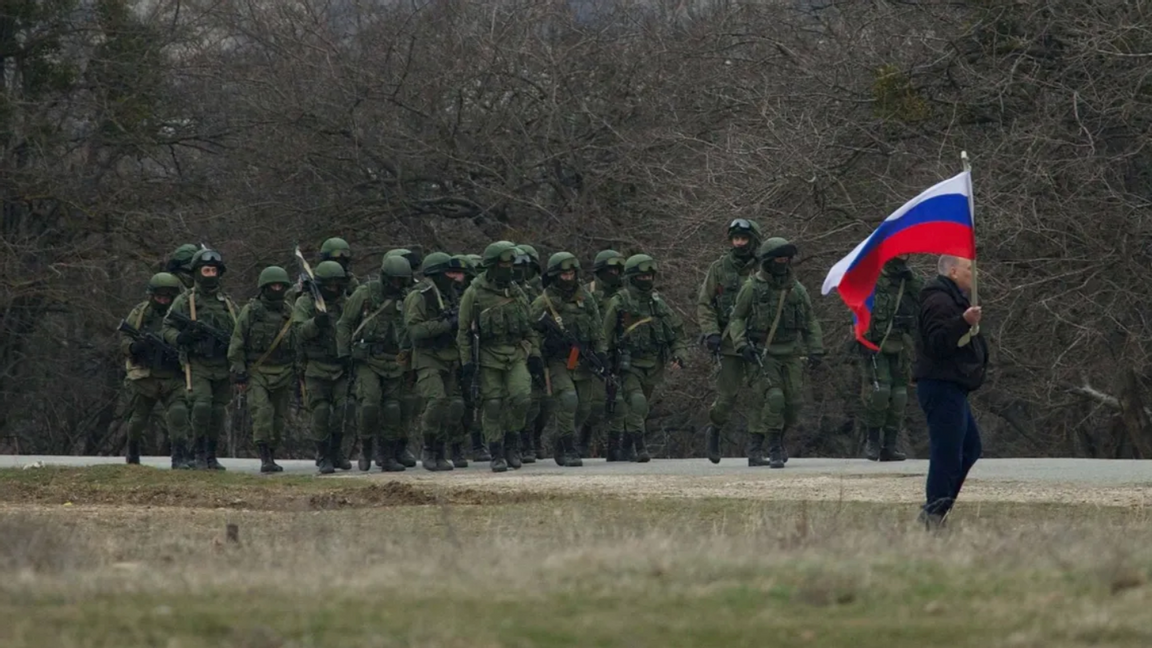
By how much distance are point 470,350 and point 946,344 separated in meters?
8.90

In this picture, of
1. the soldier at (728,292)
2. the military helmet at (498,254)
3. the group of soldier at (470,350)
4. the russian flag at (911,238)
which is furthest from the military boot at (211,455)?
the russian flag at (911,238)

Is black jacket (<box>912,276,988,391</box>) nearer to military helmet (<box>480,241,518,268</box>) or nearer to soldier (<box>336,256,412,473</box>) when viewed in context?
military helmet (<box>480,241,518,268</box>)

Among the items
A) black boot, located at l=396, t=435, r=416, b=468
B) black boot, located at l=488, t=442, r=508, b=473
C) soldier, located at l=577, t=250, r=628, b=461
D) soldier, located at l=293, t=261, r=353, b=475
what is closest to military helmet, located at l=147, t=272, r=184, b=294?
soldier, located at l=293, t=261, r=353, b=475

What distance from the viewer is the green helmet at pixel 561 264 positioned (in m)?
21.1

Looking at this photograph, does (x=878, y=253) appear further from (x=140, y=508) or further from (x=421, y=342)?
(x=421, y=342)

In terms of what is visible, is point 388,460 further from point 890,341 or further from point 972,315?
point 972,315

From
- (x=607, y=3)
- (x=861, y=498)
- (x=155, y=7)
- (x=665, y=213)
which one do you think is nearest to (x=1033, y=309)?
(x=665, y=213)

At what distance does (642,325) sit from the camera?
21266 mm

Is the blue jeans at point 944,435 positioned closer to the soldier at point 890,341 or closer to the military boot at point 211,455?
the soldier at point 890,341

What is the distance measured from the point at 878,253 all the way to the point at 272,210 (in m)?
21.5

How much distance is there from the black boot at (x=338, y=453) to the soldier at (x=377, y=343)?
0.22 meters

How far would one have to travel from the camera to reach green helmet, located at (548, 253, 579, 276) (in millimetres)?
21109

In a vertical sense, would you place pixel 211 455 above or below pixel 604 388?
below

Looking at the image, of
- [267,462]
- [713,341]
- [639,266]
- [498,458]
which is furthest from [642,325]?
[267,462]
